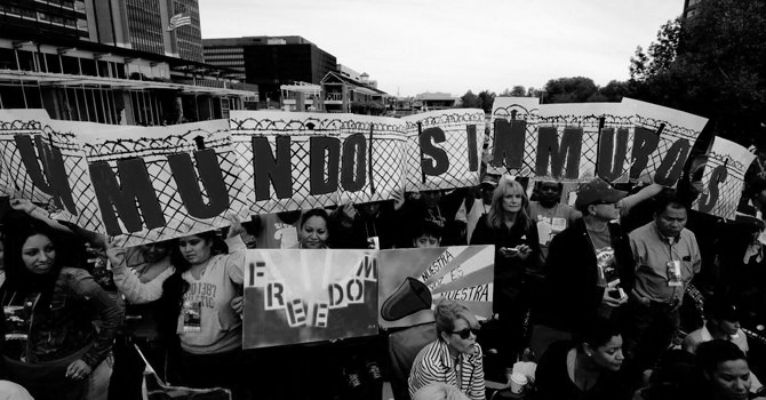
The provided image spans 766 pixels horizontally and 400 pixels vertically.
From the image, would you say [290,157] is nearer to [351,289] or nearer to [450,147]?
[351,289]

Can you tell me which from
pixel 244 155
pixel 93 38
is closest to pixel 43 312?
pixel 244 155

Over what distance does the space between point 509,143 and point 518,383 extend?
1.95 m

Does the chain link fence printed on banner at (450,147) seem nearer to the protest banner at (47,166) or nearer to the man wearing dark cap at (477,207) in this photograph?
the man wearing dark cap at (477,207)

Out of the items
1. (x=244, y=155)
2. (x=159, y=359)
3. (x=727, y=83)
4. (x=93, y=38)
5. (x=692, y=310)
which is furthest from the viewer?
(x=93, y=38)

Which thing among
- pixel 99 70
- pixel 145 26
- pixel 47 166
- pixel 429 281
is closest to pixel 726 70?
pixel 429 281

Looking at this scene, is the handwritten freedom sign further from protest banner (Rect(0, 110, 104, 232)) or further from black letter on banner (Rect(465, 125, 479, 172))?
protest banner (Rect(0, 110, 104, 232))

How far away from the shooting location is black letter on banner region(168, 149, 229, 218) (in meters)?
2.63

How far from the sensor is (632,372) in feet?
8.91

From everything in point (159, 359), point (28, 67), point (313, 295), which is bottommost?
point (159, 359)

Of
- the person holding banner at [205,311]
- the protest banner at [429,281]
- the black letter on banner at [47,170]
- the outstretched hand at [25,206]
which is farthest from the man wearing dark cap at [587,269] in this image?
the outstretched hand at [25,206]

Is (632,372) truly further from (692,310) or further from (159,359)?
(159,359)

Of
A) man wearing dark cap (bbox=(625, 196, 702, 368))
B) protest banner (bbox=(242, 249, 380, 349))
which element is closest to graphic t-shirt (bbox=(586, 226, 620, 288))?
man wearing dark cap (bbox=(625, 196, 702, 368))

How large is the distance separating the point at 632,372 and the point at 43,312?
3877 millimetres

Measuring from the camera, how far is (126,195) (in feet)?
8.20
